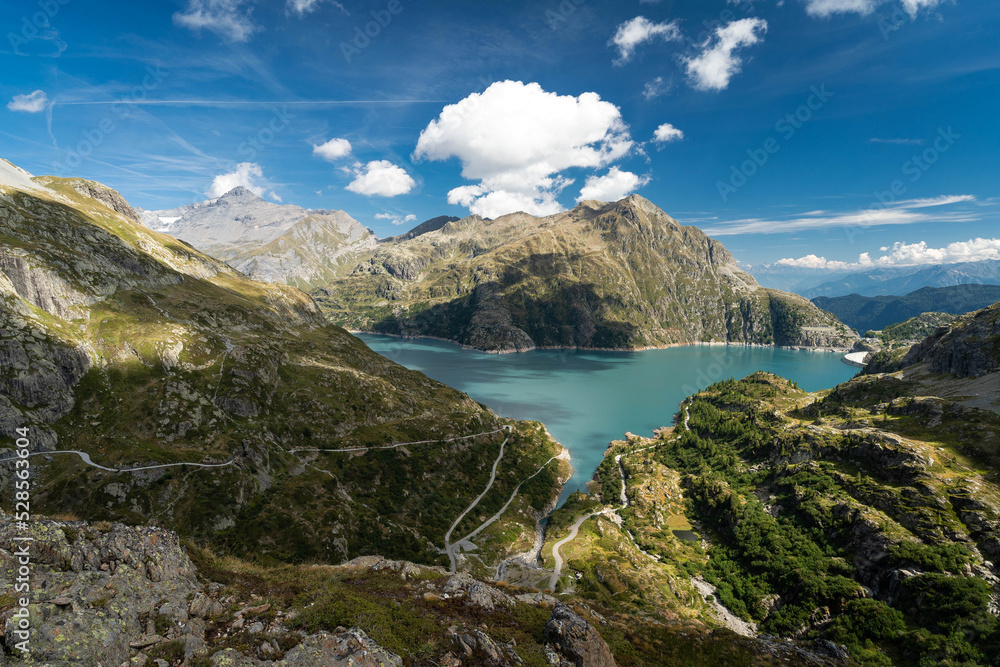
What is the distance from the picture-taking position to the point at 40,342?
63812 mm

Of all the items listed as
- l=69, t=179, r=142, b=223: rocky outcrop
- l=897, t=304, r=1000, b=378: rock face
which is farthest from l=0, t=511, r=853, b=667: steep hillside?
l=69, t=179, r=142, b=223: rocky outcrop

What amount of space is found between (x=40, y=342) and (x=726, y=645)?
108m

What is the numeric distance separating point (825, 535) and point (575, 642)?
7446 centimetres

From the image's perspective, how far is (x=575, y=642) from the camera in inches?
850

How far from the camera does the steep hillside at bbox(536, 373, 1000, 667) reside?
48594mm

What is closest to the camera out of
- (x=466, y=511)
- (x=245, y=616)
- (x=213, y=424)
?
(x=245, y=616)

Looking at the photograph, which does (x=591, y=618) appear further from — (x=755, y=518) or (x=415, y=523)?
(x=755, y=518)

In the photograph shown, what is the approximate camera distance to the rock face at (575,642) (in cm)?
2120

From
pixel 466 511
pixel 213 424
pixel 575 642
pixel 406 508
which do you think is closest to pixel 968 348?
pixel 466 511

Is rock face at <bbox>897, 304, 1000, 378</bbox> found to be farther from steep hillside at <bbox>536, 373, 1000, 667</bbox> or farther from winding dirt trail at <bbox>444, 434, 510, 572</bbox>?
winding dirt trail at <bbox>444, 434, 510, 572</bbox>

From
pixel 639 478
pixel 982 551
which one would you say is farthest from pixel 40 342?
pixel 982 551

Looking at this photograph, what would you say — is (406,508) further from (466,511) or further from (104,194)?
(104,194)

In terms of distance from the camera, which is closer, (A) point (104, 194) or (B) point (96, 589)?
(B) point (96, 589)

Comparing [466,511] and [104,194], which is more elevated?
[104,194]
